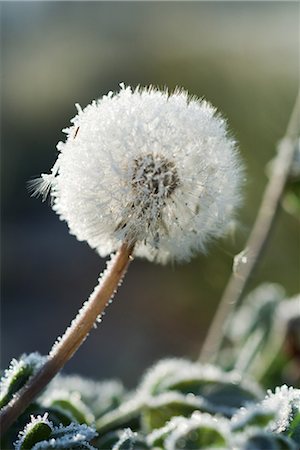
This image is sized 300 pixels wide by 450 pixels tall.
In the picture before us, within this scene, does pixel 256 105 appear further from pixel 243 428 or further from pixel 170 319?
pixel 243 428

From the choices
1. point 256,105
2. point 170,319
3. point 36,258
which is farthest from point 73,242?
point 256,105

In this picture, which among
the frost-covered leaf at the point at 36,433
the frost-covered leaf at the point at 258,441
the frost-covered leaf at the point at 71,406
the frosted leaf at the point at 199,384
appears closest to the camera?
the frost-covered leaf at the point at 258,441

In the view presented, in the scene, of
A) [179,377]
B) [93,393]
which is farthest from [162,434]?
[93,393]

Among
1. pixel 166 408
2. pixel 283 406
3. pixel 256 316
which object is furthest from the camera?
pixel 256 316

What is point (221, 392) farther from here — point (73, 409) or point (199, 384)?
point (73, 409)

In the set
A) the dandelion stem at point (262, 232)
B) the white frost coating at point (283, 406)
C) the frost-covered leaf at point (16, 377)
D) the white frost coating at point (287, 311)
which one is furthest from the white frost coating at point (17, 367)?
the white frost coating at point (287, 311)

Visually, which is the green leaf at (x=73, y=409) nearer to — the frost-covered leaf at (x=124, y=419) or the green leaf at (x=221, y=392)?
the frost-covered leaf at (x=124, y=419)
